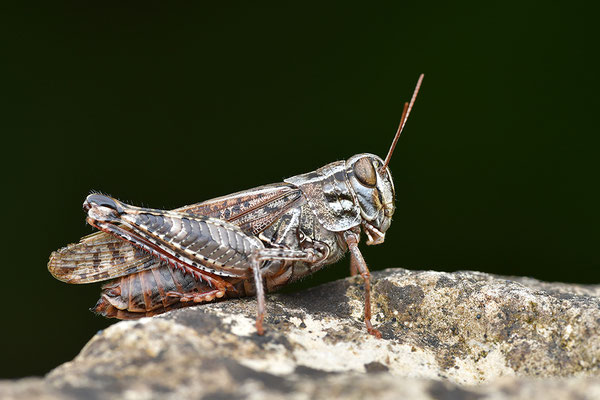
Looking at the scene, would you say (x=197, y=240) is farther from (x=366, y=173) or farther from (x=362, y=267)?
(x=366, y=173)

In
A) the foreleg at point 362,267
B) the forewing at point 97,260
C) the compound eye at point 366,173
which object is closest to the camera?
the foreleg at point 362,267

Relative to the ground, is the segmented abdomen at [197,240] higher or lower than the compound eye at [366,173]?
lower

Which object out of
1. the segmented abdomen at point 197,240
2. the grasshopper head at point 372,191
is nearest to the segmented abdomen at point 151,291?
the segmented abdomen at point 197,240

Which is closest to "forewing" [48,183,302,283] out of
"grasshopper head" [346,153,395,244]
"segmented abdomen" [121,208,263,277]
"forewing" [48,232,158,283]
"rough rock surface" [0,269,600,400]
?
"forewing" [48,232,158,283]

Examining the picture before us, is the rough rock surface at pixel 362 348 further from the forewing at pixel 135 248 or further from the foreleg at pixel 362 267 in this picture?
the forewing at pixel 135 248

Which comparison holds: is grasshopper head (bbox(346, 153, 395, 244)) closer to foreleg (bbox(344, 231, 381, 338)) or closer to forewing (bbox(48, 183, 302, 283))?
foreleg (bbox(344, 231, 381, 338))

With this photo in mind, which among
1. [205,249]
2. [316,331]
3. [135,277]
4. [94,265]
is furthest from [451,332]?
[94,265]

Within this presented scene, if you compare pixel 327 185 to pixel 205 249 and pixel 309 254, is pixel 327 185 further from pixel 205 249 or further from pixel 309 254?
pixel 205 249
